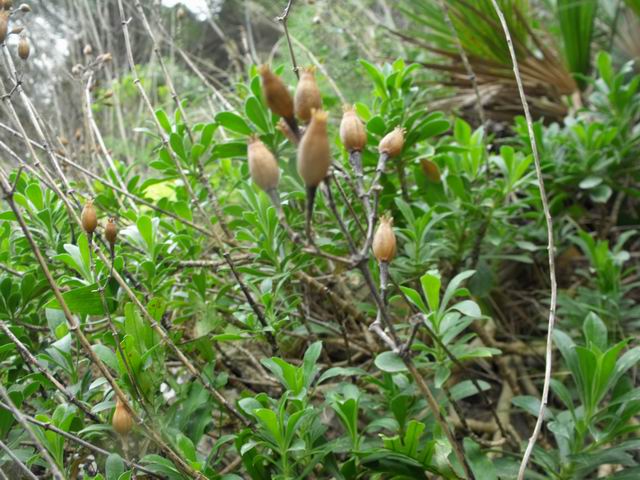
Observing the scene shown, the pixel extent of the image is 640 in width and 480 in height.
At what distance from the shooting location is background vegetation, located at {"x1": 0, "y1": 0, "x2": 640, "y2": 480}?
81 centimetres

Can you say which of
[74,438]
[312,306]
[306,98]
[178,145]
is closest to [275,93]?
[306,98]

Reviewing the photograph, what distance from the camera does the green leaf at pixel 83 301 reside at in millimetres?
834

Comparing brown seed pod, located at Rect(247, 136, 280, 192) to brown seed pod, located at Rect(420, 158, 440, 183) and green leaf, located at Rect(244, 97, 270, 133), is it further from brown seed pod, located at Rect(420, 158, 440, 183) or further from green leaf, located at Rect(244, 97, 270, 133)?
brown seed pod, located at Rect(420, 158, 440, 183)

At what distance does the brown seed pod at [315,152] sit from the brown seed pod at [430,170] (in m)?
0.71

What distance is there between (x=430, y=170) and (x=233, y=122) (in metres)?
0.41

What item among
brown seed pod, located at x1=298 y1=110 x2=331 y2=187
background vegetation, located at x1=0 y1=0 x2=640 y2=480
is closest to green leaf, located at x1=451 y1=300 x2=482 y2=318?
background vegetation, located at x1=0 y1=0 x2=640 y2=480

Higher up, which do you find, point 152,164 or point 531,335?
point 152,164

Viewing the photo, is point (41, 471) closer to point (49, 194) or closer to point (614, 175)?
point (49, 194)

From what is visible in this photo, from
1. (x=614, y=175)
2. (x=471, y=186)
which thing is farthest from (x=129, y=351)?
(x=614, y=175)

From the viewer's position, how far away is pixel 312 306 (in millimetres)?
1334

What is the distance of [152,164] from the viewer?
3.83 feet

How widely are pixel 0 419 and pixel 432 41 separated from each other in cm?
224

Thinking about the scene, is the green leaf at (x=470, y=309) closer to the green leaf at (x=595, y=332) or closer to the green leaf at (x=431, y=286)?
the green leaf at (x=431, y=286)

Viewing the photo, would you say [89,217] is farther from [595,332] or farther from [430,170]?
[595,332]
